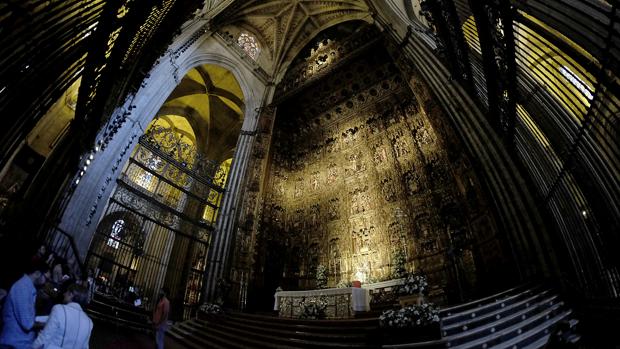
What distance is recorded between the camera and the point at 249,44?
19.5 meters

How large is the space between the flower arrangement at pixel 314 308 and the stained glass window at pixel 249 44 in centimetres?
1685

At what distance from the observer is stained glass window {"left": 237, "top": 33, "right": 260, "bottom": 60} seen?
1900 cm

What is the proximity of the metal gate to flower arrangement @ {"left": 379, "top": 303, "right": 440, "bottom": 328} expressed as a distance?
29.7 ft

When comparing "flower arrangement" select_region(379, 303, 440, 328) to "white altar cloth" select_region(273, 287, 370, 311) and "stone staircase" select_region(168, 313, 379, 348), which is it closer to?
"stone staircase" select_region(168, 313, 379, 348)

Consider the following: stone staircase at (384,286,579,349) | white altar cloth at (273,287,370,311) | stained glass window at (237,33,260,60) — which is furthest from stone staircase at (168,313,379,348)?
stained glass window at (237,33,260,60)

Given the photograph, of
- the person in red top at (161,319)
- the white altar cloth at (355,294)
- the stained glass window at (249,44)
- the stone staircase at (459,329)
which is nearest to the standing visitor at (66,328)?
the person in red top at (161,319)

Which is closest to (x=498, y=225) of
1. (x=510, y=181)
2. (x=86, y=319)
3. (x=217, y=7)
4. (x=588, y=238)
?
(x=510, y=181)

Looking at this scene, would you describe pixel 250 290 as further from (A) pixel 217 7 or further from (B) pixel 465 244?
(A) pixel 217 7

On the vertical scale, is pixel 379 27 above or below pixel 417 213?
above

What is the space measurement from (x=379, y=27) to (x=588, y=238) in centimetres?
1238

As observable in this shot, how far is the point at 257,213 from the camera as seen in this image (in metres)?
13.9

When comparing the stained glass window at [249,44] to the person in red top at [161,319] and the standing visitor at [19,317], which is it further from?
the standing visitor at [19,317]

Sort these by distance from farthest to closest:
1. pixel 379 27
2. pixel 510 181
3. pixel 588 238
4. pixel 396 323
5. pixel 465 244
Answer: pixel 379 27 → pixel 465 244 → pixel 510 181 → pixel 588 238 → pixel 396 323

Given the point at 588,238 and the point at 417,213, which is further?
the point at 417,213
